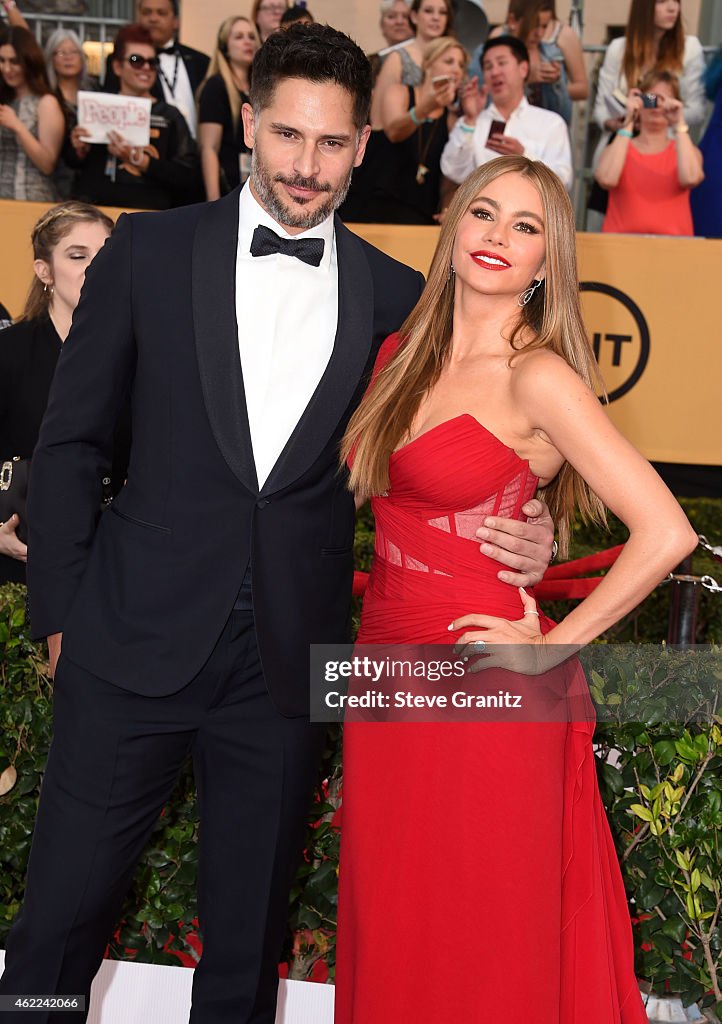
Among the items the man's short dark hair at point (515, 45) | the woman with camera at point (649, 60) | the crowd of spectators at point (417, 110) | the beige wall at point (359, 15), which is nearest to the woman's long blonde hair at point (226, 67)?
the crowd of spectators at point (417, 110)

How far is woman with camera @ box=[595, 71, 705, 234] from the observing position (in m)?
6.31

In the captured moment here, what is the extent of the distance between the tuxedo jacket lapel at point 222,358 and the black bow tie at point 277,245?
0.07m

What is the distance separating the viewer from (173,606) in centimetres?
221

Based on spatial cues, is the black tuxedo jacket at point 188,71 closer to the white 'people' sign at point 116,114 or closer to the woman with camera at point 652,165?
the white 'people' sign at point 116,114

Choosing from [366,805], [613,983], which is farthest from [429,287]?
[613,983]

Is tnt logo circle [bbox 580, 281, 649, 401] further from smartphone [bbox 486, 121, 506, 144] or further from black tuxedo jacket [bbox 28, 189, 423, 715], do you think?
black tuxedo jacket [bbox 28, 189, 423, 715]

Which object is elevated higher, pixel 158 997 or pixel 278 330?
pixel 278 330

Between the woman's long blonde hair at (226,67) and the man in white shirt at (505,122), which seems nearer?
the man in white shirt at (505,122)

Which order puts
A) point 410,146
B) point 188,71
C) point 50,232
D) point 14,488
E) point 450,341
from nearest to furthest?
point 450,341 → point 14,488 → point 50,232 → point 410,146 → point 188,71

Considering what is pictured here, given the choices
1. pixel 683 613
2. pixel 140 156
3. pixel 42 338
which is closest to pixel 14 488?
pixel 42 338

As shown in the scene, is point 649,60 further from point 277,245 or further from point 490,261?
point 277,245

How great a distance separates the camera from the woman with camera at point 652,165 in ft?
20.7

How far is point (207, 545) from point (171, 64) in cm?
531

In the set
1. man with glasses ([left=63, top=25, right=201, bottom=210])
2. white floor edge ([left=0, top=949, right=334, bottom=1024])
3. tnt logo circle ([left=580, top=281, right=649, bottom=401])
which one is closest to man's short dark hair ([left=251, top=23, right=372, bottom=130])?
white floor edge ([left=0, top=949, right=334, bottom=1024])
